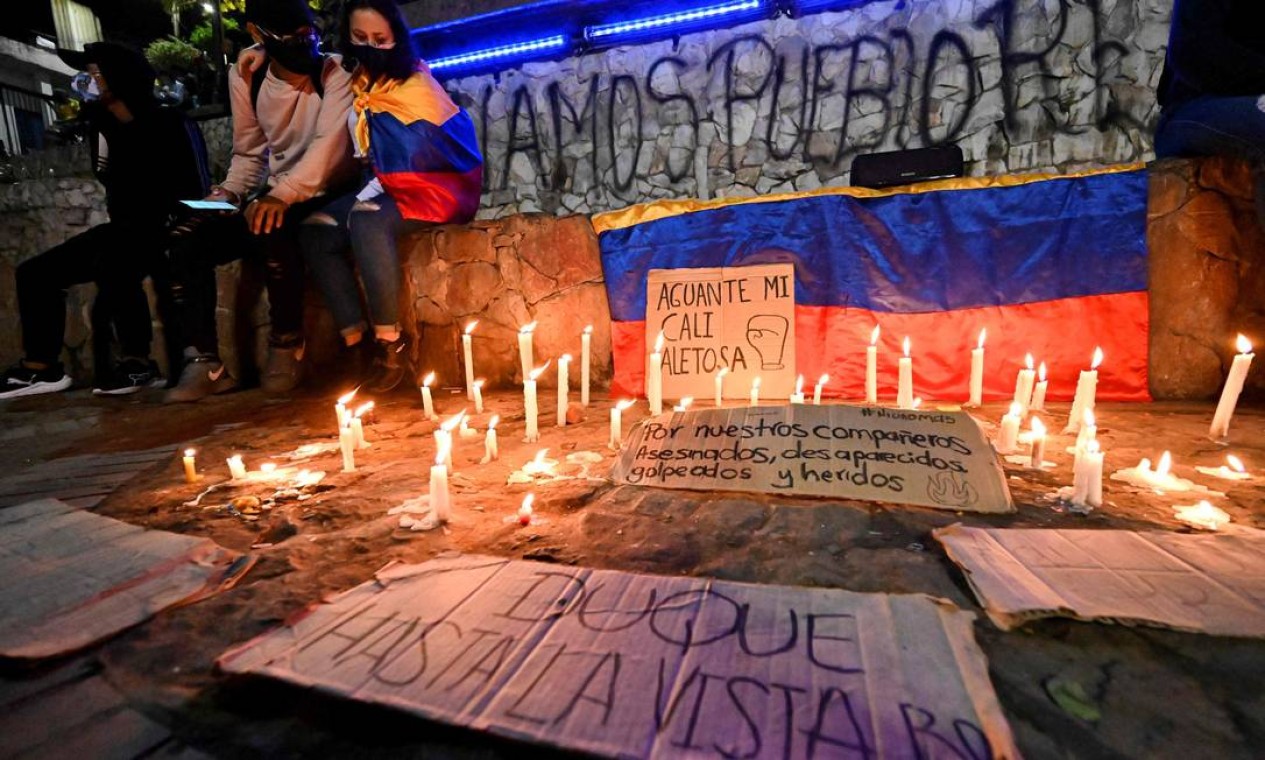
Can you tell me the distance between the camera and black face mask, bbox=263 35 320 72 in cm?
388

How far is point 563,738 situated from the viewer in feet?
3.08

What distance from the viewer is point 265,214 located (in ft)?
12.7

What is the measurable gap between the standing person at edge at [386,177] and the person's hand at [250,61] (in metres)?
0.64

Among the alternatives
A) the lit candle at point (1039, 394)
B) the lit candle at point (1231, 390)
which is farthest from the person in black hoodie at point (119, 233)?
the lit candle at point (1231, 390)

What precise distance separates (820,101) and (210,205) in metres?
6.65

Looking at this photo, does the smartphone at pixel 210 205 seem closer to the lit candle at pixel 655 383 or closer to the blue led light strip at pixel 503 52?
the lit candle at pixel 655 383

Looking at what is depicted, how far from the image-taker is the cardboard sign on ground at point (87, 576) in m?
1.33

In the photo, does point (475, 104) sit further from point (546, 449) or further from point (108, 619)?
point (108, 619)

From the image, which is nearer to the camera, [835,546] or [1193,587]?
[1193,587]

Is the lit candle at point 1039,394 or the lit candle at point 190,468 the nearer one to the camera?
the lit candle at point 190,468

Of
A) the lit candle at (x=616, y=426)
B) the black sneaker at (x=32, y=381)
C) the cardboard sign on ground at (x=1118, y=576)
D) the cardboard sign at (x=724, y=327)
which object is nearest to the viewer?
the cardboard sign on ground at (x=1118, y=576)

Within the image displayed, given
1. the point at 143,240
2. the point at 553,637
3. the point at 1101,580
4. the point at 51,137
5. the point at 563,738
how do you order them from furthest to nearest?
1. the point at 51,137
2. the point at 143,240
3. the point at 1101,580
4. the point at 553,637
5. the point at 563,738

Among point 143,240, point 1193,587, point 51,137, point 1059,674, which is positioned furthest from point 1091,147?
point 51,137

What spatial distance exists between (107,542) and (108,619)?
61cm
